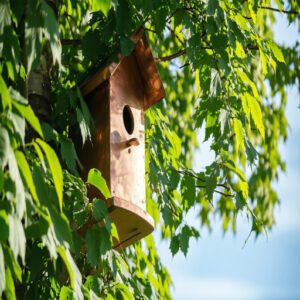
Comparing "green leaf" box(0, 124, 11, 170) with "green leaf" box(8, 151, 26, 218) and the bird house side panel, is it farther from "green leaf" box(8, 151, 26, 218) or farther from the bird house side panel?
the bird house side panel

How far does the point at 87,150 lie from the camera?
403 centimetres

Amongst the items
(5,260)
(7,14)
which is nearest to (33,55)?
(7,14)

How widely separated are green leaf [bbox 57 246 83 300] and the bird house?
0.60 m

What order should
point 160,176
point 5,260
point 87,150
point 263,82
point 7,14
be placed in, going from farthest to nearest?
point 263,82 → point 160,176 → point 87,150 → point 7,14 → point 5,260

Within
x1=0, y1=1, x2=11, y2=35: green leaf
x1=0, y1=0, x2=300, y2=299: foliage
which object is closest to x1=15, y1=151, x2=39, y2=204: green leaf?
→ x1=0, y1=0, x2=300, y2=299: foliage

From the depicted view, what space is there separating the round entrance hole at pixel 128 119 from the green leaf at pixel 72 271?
107 cm

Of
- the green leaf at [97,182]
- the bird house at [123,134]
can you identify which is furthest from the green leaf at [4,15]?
the bird house at [123,134]

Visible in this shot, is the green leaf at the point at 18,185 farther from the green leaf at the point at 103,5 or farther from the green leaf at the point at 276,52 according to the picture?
the green leaf at the point at 276,52

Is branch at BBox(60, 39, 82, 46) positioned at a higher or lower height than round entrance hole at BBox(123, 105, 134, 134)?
higher

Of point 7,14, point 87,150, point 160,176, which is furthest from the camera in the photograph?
point 160,176

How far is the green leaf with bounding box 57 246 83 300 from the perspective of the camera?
2.88m

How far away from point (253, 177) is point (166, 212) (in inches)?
118

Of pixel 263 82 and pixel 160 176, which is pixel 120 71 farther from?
pixel 263 82

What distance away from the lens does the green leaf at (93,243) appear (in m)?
3.42
